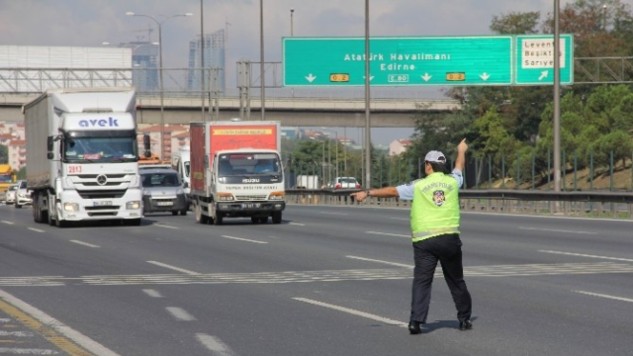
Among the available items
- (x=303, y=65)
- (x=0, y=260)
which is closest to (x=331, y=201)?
(x=303, y=65)

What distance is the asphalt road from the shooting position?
12.4 meters

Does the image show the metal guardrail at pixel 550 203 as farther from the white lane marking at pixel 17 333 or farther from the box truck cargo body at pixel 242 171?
the white lane marking at pixel 17 333

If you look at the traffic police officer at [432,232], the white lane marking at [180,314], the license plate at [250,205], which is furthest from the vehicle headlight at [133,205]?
the traffic police officer at [432,232]

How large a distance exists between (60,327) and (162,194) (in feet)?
115

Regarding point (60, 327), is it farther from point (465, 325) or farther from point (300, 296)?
point (300, 296)

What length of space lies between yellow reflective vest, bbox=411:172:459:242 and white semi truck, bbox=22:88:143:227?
24.9 metres

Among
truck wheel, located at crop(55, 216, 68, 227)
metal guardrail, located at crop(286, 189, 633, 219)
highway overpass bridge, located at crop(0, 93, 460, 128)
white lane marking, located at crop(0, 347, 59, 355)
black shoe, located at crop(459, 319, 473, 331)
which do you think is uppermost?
highway overpass bridge, located at crop(0, 93, 460, 128)

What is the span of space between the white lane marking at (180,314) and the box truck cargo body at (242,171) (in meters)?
22.5

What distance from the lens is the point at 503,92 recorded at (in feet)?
333

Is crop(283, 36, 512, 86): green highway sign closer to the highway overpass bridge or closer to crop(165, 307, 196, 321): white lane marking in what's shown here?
the highway overpass bridge

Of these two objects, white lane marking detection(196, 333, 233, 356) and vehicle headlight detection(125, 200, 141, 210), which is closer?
white lane marking detection(196, 333, 233, 356)

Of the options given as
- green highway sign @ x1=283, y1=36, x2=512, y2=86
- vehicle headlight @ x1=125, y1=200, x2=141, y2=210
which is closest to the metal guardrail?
green highway sign @ x1=283, y1=36, x2=512, y2=86

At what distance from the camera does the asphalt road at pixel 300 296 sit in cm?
1235

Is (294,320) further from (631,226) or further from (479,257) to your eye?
(631,226)
